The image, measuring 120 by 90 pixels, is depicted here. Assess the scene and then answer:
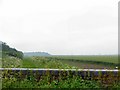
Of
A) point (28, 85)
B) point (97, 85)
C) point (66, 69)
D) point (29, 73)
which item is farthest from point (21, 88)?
point (97, 85)

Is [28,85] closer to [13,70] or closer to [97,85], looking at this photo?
[13,70]

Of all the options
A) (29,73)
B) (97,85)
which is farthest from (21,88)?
(97,85)

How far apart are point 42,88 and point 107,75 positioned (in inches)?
68.9

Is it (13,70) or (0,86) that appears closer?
(0,86)

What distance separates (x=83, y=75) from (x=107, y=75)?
613 millimetres

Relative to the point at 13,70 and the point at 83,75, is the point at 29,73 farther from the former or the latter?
the point at 83,75

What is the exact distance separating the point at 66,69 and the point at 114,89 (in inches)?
53.4

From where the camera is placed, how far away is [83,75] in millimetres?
8133

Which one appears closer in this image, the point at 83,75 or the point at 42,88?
the point at 42,88

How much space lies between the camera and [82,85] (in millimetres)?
7758

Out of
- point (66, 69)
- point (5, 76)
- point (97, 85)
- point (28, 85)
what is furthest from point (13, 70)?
point (97, 85)

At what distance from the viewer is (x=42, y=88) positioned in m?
7.52

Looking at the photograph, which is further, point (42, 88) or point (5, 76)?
point (5, 76)

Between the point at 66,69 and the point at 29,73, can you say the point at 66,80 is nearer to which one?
the point at 66,69
